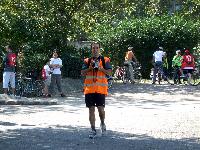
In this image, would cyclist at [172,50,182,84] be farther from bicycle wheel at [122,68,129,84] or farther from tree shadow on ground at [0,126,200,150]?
tree shadow on ground at [0,126,200,150]

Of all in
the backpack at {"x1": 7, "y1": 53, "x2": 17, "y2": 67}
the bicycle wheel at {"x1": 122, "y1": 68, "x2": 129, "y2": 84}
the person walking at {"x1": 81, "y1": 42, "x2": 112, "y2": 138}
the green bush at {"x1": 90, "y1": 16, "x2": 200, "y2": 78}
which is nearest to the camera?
the person walking at {"x1": 81, "y1": 42, "x2": 112, "y2": 138}

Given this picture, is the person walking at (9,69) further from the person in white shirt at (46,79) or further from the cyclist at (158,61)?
the cyclist at (158,61)

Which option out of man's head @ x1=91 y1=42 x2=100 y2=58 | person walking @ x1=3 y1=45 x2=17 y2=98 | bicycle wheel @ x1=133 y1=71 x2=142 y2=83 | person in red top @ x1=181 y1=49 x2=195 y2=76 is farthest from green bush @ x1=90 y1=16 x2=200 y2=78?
man's head @ x1=91 y1=42 x2=100 y2=58

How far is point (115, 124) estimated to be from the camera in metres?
11.3

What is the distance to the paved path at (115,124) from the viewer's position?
8.72 m

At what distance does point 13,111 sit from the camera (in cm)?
1411

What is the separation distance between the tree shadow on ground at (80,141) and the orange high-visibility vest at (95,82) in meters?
0.88

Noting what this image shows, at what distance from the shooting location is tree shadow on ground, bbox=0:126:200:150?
8.41 metres

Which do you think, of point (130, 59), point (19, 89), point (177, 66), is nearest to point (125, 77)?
point (130, 59)

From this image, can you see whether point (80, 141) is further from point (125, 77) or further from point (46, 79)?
point (125, 77)

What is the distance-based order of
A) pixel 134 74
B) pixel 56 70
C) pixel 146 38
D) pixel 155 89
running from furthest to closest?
pixel 146 38
pixel 134 74
pixel 155 89
pixel 56 70

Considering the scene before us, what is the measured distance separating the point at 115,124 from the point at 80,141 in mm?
2408

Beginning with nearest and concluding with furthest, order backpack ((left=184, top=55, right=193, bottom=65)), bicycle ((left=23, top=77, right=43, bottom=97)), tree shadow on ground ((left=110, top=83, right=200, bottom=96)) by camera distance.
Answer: bicycle ((left=23, top=77, right=43, bottom=97)), tree shadow on ground ((left=110, top=83, right=200, bottom=96)), backpack ((left=184, top=55, right=193, bottom=65))

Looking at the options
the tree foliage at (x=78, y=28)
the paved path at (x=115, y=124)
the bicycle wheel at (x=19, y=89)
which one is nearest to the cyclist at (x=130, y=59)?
the tree foliage at (x=78, y=28)
